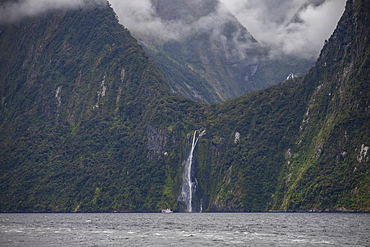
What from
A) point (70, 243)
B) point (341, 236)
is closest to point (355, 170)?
point (341, 236)

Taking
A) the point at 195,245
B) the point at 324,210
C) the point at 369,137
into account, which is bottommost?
the point at 195,245

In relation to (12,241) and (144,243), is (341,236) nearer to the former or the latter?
(144,243)

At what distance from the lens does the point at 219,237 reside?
95375 mm

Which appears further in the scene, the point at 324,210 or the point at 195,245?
the point at 324,210

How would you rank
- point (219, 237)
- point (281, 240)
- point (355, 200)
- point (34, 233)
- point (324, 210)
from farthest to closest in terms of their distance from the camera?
point (324, 210)
point (355, 200)
point (34, 233)
point (219, 237)
point (281, 240)

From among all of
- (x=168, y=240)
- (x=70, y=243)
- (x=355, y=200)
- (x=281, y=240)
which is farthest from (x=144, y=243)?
(x=355, y=200)

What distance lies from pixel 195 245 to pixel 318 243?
1984 centimetres

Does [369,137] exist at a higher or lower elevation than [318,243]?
higher

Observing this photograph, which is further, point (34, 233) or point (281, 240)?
point (34, 233)

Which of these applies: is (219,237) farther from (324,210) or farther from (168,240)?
(324,210)

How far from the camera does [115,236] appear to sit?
101 m

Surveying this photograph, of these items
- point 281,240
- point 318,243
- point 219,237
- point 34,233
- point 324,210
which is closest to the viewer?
point 318,243

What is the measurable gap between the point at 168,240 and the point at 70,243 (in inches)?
677

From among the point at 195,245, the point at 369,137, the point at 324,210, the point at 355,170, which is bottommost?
the point at 195,245
